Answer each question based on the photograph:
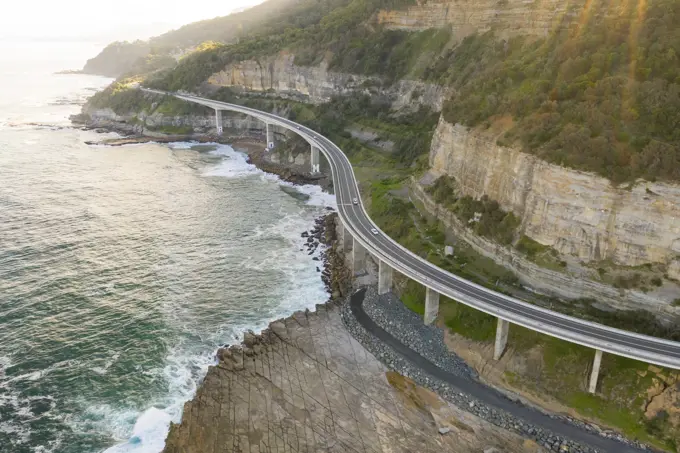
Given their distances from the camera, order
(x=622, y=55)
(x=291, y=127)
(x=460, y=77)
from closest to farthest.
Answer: (x=622, y=55) < (x=460, y=77) < (x=291, y=127)

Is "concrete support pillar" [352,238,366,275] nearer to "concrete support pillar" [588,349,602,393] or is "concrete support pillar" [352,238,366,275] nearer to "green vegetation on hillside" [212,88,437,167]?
"concrete support pillar" [588,349,602,393]

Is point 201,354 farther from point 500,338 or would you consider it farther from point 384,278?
point 500,338

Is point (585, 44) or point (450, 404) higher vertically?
point (585, 44)

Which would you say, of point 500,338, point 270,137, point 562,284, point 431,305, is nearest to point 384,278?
point 431,305

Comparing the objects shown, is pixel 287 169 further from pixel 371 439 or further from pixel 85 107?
pixel 85 107

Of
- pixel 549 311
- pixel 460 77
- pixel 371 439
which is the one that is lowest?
pixel 371 439

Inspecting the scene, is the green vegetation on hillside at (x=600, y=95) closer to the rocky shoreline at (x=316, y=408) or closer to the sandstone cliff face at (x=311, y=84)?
the rocky shoreline at (x=316, y=408)

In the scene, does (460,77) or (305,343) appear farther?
(460,77)

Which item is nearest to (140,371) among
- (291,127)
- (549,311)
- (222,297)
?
(222,297)

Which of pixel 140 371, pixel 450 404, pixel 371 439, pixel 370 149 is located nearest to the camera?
pixel 371 439
